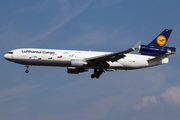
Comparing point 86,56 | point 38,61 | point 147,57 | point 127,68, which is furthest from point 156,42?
point 38,61

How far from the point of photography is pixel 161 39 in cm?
4997

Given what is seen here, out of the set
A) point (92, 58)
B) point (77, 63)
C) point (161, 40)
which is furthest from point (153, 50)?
point (77, 63)

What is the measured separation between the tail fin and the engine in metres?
1.13

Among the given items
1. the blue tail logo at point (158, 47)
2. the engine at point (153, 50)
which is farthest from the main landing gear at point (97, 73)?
the blue tail logo at point (158, 47)

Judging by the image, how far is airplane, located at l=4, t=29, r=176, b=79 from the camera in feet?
150

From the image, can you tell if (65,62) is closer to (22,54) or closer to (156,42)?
(22,54)

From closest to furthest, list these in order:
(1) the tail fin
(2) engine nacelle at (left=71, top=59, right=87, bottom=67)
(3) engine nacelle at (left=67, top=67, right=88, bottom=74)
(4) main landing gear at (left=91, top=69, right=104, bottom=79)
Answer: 1. (2) engine nacelle at (left=71, top=59, right=87, bottom=67)
2. (3) engine nacelle at (left=67, top=67, right=88, bottom=74)
3. (4) main landing gear at (left=91, top=69, right=104, bottom=79)
4. (1) the tail fin

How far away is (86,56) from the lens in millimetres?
46844

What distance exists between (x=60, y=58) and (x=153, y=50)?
48.6 ft

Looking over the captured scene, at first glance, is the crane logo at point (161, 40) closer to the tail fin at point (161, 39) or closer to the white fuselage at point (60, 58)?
the tail fin at point (161, 39)

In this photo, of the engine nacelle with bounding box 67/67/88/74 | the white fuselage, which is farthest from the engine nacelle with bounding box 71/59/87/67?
the engine nacelle with bounding box 67/67/88/74

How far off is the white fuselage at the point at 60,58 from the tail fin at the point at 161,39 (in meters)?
2.98

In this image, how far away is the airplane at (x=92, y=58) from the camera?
45.7 meters

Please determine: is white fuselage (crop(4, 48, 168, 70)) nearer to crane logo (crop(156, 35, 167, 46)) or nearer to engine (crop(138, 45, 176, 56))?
engine (crop(138, 45, 176, 56))
